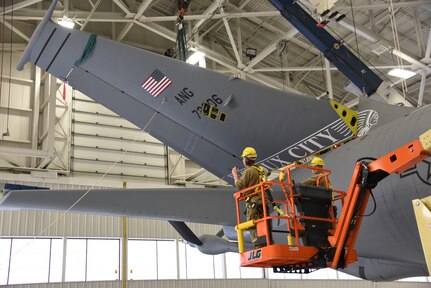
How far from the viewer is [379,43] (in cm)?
1745

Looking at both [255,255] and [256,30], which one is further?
[256,30]

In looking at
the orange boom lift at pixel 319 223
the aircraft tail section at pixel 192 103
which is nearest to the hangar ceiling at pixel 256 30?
the aircraft tail section at pixel 192 103

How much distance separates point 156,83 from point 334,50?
307 inches

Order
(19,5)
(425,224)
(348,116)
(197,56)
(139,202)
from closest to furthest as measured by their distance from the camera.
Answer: (425,224) < (139,202) < (348,116) < (19,5) < (197,56)

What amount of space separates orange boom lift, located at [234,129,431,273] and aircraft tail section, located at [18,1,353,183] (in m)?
2.22

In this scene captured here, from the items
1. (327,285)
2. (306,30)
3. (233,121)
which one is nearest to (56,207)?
(233,121)

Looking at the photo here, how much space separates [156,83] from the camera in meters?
7.86

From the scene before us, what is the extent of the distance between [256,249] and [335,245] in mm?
844

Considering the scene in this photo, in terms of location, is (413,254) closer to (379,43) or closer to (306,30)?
(306,30)

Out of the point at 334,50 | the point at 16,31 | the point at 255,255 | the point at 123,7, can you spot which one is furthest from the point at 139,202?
the point at 16,31

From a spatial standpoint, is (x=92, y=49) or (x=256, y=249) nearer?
→ (x=256, y=249)

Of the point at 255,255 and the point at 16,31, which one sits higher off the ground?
the point at 16,31

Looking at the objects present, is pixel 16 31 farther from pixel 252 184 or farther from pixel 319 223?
pixel 319 223

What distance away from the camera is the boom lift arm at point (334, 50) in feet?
43.9
